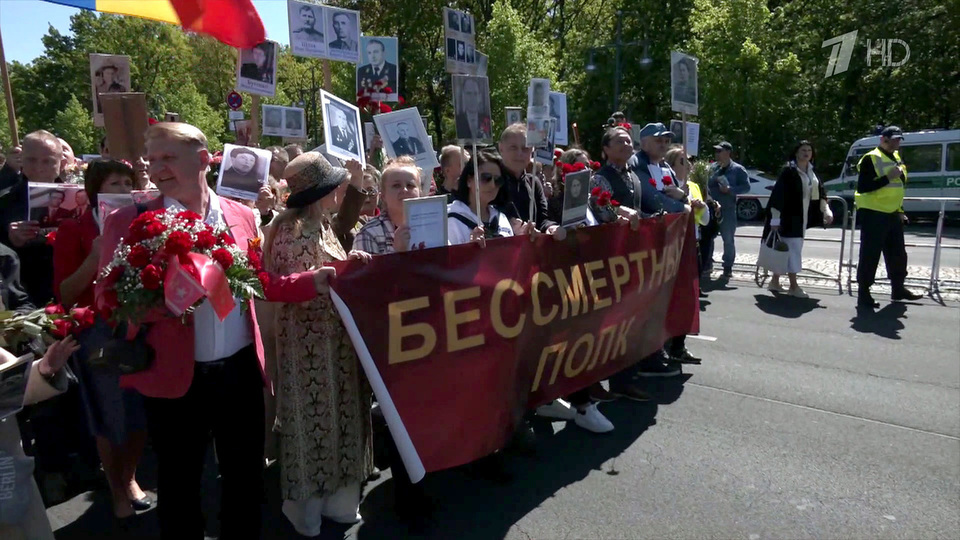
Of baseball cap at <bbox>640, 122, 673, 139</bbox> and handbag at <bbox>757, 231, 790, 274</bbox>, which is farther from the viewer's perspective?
handbag at <bbox>757, 231, 790, 274</bbox>

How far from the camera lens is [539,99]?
16.0ft

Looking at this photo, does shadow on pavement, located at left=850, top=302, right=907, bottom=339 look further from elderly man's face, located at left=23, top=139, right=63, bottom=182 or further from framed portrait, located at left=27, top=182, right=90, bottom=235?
elderly man's face, located at left=23, top=139, right=63, bottom=182

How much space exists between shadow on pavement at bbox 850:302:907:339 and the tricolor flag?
638 cm

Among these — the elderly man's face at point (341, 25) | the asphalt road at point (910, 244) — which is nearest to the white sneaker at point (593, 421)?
the elderly man's face at point (341, 25)

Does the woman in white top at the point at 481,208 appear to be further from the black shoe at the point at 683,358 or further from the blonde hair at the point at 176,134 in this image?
the black shoe at the point at 683,358

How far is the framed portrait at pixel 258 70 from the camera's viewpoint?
23.0 ft

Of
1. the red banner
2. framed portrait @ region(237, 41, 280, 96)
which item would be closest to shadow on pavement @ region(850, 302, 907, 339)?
the red banner

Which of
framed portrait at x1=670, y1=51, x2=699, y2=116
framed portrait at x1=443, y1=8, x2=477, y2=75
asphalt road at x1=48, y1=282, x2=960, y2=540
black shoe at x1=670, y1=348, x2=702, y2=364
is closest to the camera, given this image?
asphalt road at x1=48, y1=282, x2=960, y2=540

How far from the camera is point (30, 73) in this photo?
178 ft

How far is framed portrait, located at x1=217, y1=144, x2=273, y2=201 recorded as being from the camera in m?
4.37

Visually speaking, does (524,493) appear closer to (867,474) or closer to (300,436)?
(300,436)

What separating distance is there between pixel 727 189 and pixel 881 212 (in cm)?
256

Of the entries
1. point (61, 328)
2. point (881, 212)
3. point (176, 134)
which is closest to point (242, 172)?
point (176, 134)

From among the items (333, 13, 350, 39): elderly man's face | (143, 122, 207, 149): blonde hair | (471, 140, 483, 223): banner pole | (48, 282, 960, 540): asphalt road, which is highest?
(333, 13, 350, 39): elderly man's face
